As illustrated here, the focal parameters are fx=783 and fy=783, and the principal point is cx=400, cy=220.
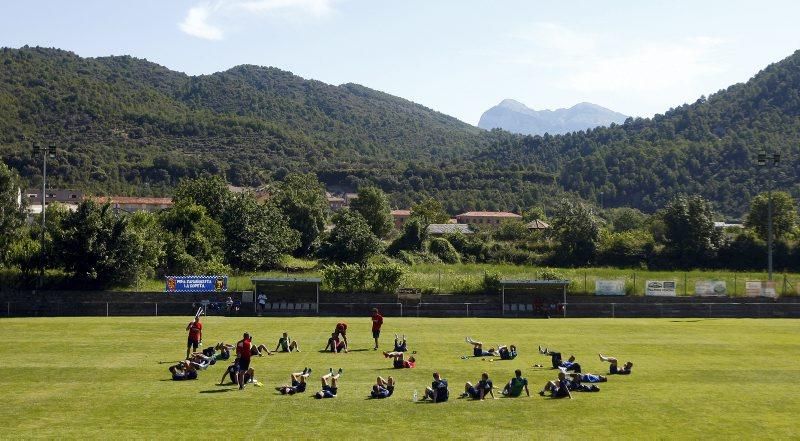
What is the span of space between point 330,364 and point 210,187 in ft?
205

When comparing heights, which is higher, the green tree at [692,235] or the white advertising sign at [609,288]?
the green tree at [692,235]

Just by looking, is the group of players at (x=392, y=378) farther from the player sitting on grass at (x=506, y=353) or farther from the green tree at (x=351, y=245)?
the green tree at (x=351, y=245)

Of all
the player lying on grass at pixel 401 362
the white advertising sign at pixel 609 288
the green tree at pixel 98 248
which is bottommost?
the player lying on grass at pixel 401 362

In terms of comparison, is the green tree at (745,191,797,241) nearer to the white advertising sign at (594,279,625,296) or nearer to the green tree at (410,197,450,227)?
the white advertising sign at (594,279,625,296)

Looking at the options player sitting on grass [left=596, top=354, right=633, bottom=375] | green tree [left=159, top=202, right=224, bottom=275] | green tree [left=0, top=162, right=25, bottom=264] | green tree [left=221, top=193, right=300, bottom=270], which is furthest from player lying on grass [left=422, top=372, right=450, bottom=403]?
green tree [left=221, top=193, right=300, bottom=270]

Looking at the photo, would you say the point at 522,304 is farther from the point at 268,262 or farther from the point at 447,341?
the point at 268,262

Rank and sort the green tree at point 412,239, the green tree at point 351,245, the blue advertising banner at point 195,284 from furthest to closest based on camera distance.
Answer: the green tree at point 412,239 < the green tree at point 351,245 < the blue advertising banner at point 195,284

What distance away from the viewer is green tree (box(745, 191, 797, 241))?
92.6 m

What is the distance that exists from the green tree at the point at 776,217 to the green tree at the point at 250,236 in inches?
2196

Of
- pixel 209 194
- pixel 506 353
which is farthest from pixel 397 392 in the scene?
pixel 209 194

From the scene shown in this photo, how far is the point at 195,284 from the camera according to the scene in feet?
183

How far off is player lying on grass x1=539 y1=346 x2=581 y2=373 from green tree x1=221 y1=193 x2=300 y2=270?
49565mm

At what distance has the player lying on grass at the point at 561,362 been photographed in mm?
27047

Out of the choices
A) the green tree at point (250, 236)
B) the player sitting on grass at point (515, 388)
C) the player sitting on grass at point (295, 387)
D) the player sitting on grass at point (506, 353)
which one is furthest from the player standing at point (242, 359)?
the green tree at point (250, 236)
